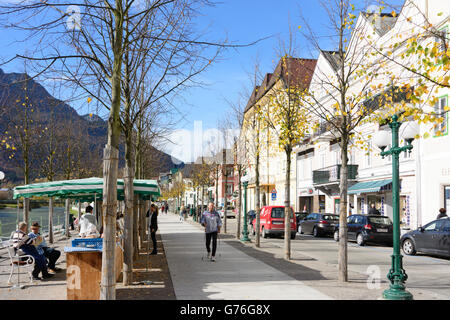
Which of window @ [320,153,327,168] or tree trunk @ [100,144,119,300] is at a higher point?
window @ [320,153,327,168]

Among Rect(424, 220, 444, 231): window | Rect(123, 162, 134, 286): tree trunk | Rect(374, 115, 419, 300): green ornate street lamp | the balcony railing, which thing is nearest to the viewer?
Rect(374, 115, 419, 300): green ornate street lamp

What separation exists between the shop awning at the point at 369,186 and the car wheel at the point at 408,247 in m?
10.2

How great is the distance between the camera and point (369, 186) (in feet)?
102

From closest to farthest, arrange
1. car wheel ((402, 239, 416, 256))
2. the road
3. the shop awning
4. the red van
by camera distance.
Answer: the road, car wheel ((402, 239, 416, 256)), the red van, the shop awning

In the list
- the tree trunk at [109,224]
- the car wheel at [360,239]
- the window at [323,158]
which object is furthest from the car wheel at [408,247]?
the window at [323,158]

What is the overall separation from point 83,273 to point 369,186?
25774 mm

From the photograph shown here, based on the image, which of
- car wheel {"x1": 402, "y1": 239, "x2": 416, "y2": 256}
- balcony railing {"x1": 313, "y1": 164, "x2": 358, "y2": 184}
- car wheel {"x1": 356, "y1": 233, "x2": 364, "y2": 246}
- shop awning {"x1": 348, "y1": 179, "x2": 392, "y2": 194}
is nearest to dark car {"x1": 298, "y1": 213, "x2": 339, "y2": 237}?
shop awning {"x1": 348, "y1": 179, "x2": 392, "y2": 194}

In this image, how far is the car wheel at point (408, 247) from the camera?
18.7 meters

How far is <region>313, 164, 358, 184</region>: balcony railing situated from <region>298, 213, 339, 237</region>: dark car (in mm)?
6779

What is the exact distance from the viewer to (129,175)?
1049 centimetres

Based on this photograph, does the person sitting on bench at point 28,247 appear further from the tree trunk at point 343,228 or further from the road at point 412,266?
the road at point 412,266

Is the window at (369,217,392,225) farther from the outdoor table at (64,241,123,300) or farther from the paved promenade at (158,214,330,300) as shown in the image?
the outdoor table at (64,241,123,300)

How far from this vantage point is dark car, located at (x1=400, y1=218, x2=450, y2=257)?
16797 millimetres

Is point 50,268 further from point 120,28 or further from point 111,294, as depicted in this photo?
point 120,28
